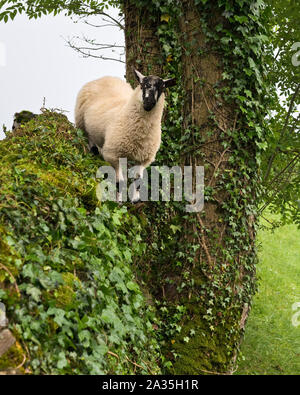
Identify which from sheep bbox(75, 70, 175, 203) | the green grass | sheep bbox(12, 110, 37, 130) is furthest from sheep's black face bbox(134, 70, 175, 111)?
the green grass

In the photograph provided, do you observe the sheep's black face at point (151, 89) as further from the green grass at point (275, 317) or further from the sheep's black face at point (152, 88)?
the green grass at point (275, 317)

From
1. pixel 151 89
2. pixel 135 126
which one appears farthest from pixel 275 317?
pixel 151 89

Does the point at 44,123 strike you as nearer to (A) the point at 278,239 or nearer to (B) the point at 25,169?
(B) the point at 25,169

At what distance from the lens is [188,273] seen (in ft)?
19.1

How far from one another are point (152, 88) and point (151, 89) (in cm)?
2

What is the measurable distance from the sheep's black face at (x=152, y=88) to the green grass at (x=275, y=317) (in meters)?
3.40

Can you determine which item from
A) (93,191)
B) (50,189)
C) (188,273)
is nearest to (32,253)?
(50,189)

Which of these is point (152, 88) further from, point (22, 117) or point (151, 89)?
point (22, 117)

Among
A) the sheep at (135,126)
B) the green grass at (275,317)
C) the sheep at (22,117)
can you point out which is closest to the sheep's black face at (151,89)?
the sheep at (135,126)

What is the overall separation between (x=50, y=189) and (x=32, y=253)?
0.95 metres

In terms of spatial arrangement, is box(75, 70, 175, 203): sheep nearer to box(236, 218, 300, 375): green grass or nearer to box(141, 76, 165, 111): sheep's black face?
box(141, 76, 165, 111): sheep's black face

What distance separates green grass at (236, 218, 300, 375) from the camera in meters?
8.27

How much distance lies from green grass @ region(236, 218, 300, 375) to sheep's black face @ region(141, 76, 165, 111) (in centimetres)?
340

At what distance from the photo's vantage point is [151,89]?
17.6ft
